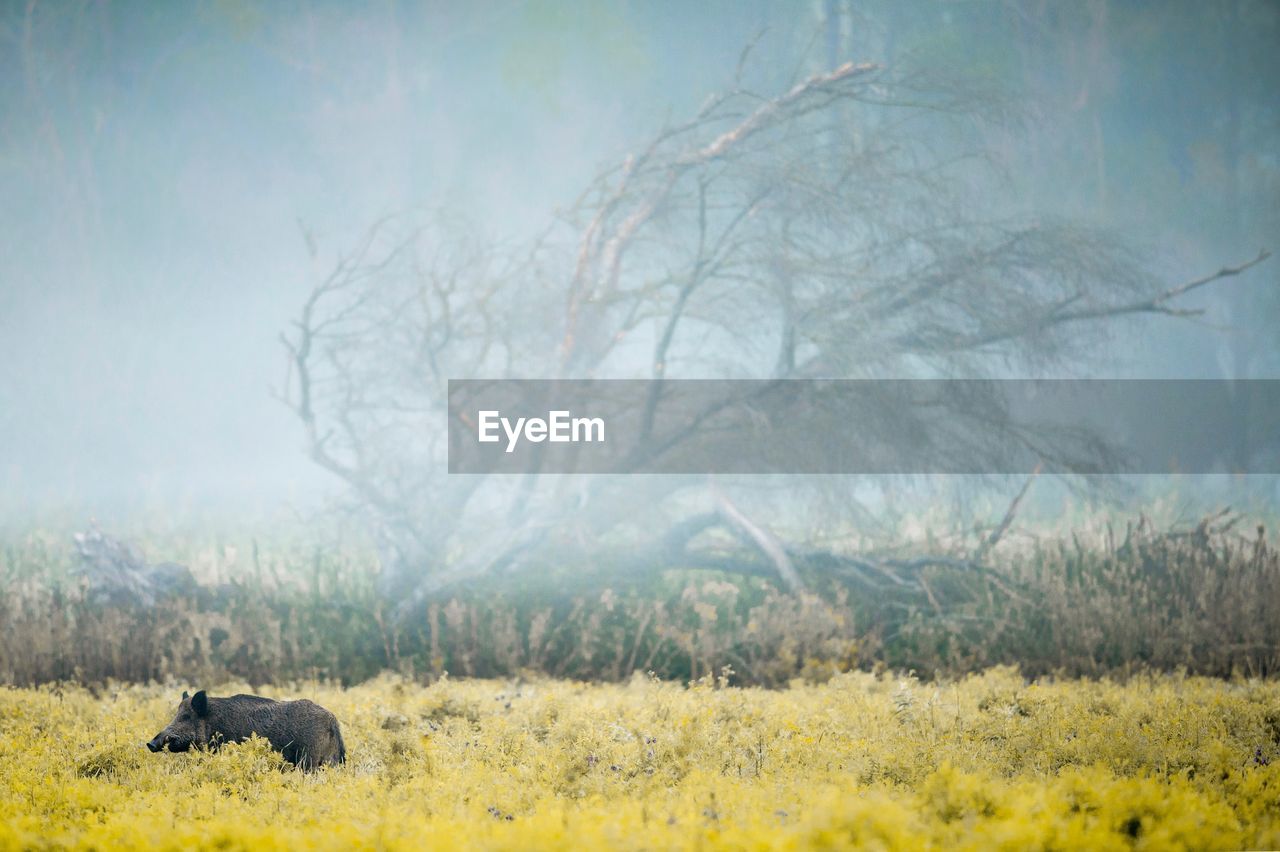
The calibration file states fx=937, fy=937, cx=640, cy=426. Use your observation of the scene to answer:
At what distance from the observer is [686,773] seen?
12.9 feet

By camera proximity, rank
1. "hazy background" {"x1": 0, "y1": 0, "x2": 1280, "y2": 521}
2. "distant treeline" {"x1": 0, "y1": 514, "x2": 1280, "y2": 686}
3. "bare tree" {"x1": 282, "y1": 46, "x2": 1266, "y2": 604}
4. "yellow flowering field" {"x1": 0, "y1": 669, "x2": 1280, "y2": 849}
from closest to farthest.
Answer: "yellow flowering field" {"x1": 0, "y1": 669, "x2": 1280, "y2": 849} < "distant treeline" {"x1": 0, "y1": 514, "x2": 1280, "y2": 686} < "bare tree" {"x1": 282, "y1": 46, "x2": 1266, "y2": 604} < "hazy background" {"x1": 0, "y1": 0, "x2": 1280, "y2": 521}

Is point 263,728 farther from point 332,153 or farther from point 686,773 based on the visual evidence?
point 332,153

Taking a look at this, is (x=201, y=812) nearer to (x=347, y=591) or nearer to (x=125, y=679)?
(x=125, y=679)

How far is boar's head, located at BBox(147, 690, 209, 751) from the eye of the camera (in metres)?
4.09

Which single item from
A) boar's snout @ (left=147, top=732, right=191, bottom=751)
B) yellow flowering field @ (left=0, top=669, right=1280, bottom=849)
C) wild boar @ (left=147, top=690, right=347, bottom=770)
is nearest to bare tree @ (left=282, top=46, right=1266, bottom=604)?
yellow flowering field @ (left=0, top=669, right=1280, bottom=849)

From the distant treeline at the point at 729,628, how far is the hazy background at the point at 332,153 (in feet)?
28.3

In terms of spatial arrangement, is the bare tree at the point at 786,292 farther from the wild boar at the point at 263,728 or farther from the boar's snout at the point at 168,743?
the boar's snout at the point at 168,743

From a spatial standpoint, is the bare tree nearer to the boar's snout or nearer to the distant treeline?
the distant treeline

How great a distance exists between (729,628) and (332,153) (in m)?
19.3

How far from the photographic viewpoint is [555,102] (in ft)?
75.3

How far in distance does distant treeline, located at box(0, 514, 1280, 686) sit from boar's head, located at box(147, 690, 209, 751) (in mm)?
2970

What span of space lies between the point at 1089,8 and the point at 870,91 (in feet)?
35.7

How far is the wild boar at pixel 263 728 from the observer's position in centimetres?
411

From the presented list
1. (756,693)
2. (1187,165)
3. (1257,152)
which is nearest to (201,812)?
(756,693)
